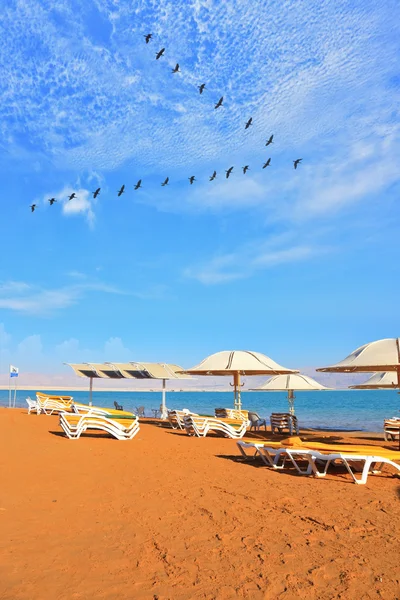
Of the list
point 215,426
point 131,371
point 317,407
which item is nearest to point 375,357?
point 215,426

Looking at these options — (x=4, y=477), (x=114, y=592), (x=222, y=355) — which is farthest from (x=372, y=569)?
(x=222, y=355)

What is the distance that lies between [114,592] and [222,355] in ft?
34.9

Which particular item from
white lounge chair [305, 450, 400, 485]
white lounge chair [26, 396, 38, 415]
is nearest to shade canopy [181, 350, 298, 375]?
white lounge chair [305, 450, 400, 485]

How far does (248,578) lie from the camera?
122 inches

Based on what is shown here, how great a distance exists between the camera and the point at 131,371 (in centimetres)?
2003

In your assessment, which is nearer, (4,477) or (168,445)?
(4,477)

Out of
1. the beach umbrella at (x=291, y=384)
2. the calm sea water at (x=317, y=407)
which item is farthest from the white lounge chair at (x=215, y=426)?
the calm sea water at (x=317, y=407)

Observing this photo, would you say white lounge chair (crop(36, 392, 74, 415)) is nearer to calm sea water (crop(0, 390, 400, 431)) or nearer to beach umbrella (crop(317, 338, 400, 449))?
beach umbrella (crop(317, 338, 400, 449))

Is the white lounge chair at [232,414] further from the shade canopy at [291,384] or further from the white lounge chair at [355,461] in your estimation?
the white lounge chair at [355,461]

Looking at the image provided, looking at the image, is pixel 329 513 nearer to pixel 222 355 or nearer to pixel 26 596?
pixel 26 596

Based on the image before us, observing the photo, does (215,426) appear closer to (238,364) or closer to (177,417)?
(238,364)

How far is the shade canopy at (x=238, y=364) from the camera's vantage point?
41.7 feet

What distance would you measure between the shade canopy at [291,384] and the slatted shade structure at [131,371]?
3639 millimetres

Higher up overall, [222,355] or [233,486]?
[222,355]
